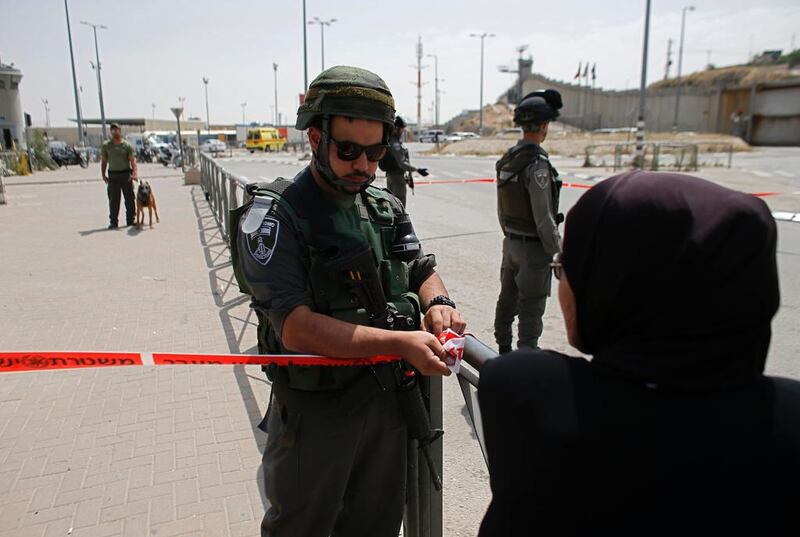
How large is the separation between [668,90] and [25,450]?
7465cm

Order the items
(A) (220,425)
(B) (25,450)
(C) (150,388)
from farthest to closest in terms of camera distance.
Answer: (C) (150,388), (A) (220,425), (B) (25,450)

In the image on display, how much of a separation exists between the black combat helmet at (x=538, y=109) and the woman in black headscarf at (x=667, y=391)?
3.17 metres

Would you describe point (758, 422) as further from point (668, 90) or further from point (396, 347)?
point (668, 90)

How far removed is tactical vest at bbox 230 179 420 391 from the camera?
1689 millimetres

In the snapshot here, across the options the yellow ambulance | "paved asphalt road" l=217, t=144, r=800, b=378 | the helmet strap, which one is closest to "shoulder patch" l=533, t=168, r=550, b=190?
"paved asphalt road" l=217, t=144, r=800, b=378

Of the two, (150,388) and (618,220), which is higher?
(618,220)

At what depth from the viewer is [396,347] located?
62.8 inches

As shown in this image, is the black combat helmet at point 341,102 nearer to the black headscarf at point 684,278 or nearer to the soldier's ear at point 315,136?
the soldier's ear at point 315,136

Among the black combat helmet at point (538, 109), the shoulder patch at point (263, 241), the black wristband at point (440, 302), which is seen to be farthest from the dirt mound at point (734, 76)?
the shoulder patch at point (263, 241)

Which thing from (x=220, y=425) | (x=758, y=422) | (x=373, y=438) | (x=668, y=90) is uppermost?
(x=668, y=90)

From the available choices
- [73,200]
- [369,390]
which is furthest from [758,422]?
[73,200]

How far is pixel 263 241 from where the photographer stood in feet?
5.34

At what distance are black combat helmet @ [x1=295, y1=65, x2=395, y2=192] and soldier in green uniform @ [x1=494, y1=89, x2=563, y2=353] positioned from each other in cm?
223

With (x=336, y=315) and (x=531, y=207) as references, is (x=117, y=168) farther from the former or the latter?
(x=336, y=315)
